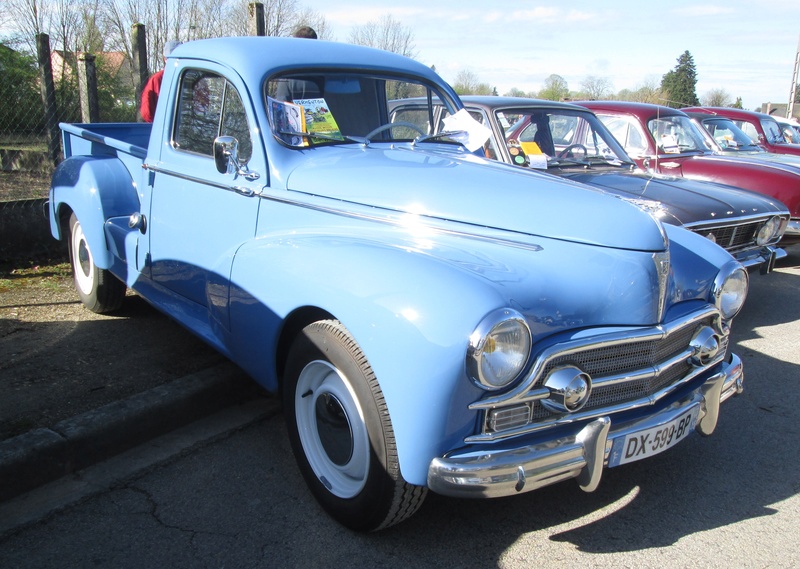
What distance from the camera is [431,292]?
2.29 meters

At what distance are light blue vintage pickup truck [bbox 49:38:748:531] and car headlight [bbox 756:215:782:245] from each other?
276 centimetres

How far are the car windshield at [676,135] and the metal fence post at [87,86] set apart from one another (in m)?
5.28

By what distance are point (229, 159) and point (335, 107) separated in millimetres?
637

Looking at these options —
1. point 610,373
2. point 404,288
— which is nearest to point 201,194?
point 404,288

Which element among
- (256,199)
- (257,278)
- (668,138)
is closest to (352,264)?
(257,278)

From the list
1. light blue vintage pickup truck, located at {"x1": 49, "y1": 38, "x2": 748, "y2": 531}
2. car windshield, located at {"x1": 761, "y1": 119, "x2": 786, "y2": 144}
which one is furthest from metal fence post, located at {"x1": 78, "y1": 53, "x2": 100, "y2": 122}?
car windshield, located at {"x1": 761, "y1": 119, "x2": 786, "y2": 144}

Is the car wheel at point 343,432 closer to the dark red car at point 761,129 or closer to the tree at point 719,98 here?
the dark red car at point 761,129

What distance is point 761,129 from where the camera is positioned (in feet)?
34.8

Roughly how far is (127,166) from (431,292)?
2888 mm

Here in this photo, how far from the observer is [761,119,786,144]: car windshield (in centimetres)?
1065

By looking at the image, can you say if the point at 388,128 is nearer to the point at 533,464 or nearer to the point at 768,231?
the point at 533,464

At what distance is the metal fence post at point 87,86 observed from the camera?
6.40 meters

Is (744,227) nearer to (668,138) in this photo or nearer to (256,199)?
(668,138)

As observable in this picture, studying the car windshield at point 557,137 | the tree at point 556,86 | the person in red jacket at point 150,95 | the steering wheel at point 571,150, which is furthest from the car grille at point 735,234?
the tree at point 556,86
